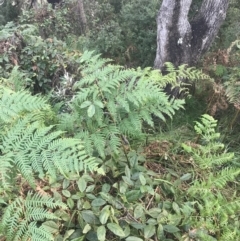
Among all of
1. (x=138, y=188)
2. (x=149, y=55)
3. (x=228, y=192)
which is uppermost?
(x=149, y=55)

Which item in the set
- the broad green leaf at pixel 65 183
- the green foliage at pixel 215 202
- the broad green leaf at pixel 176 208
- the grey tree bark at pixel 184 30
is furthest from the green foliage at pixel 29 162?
the grey tree bark at pixel 184 30

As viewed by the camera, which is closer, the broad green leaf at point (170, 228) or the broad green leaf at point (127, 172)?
the broad green leaf at point (170, 228)

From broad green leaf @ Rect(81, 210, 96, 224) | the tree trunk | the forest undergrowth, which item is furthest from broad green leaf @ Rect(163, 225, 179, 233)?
the tree trunk

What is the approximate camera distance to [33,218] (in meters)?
2.33

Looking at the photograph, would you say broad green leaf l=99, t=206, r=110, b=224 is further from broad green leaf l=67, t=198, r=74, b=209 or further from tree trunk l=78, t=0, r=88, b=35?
tree trunk l=78, t=0, r=88, b=35

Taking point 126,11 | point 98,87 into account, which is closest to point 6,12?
point 126,11

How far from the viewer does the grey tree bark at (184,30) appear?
5.27m

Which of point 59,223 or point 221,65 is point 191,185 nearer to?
point 59,223

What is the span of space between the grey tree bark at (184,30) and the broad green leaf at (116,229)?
3571mm

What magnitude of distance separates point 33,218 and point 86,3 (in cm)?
919

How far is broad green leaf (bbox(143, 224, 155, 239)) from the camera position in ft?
8.08

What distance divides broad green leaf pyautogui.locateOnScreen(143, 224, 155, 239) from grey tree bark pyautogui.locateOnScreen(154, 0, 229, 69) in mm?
3466

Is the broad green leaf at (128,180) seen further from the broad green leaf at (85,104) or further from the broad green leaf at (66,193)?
the broad green leaf at (85,104)

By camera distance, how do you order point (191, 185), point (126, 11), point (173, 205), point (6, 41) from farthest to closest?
point (126, 11), point (6, 41), point (191, 185), point (173, 205)
